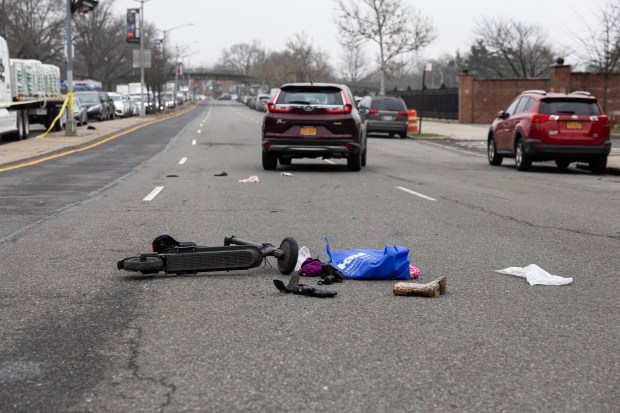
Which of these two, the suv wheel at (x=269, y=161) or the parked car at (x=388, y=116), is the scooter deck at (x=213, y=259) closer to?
the suv wheel at (x=269, y=161)

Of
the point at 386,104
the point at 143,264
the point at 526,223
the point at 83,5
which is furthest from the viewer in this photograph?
the point at 386,104

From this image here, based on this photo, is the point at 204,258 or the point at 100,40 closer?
the point at 204,258

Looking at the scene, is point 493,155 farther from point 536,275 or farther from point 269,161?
point 536,275

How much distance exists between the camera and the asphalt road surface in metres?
3.65

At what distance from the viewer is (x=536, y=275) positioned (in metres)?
6.19

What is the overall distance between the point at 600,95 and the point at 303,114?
95.5 feet

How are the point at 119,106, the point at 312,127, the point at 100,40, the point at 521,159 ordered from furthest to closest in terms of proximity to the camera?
the point at 100,40
the point at 119,106
the point at 521,159
the point at 312,127

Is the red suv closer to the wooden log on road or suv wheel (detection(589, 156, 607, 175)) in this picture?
suv wheel (detection(589, 156, 607, 175))

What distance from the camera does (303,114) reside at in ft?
52.3

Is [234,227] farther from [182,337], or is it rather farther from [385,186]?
[385,186]

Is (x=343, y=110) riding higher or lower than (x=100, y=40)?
lower

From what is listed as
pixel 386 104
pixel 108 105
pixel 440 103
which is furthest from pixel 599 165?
pixel 108 105

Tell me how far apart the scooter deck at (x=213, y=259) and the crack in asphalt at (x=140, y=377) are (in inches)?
63.5

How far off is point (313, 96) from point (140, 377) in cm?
1278
